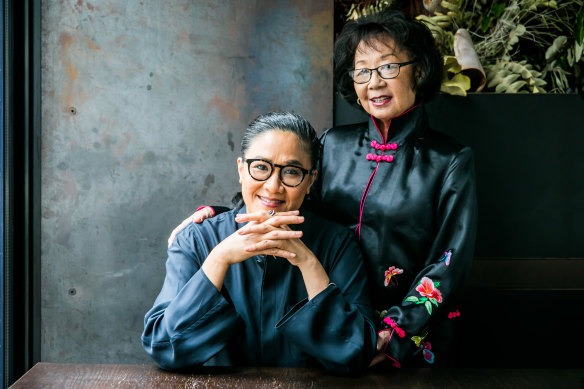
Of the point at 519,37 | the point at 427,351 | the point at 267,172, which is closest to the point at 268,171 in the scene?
the point at 267,172

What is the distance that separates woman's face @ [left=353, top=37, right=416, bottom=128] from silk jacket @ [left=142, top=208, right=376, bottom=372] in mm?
481

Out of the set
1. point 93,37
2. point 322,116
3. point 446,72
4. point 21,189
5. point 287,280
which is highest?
point 93,37

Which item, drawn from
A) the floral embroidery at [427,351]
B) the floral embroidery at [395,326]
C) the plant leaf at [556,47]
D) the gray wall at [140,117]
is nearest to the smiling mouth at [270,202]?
the floral embroidery at [395,326]

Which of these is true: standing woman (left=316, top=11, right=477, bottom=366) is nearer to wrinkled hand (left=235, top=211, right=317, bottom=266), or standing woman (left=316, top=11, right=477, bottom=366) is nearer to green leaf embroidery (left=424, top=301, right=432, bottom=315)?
green leaf embroidery (left=424, top=301, right=432, bottom=315)

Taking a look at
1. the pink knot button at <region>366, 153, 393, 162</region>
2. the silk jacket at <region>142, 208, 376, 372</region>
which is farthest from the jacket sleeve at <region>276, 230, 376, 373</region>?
the pink knot button at <region>366, 153, 393, 162</region>

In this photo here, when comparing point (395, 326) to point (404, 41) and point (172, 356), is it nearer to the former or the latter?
point (172, 356)

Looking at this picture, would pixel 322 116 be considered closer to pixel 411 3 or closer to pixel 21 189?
pixel 411 3

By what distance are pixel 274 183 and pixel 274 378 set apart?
1.88 ft

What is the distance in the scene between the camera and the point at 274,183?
147 centimetres

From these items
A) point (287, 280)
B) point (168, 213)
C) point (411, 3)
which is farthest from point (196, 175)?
point (411, 3)

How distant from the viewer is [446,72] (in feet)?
7.61

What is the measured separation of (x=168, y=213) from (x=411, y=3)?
1848 mm

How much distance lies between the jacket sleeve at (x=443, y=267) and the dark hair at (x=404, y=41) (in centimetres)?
30

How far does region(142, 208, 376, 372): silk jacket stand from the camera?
132cm
